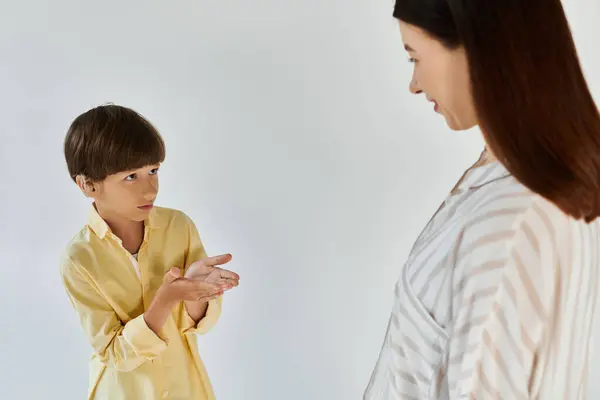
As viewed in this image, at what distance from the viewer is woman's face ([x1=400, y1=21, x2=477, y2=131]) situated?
2.68 feet

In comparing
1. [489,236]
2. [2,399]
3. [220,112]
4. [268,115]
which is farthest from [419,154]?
[2,399]

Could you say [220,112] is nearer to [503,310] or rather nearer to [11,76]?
[11,76]

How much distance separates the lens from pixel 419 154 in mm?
1720

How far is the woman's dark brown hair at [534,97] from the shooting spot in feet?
2.48

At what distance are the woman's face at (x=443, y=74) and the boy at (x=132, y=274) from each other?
460 mm

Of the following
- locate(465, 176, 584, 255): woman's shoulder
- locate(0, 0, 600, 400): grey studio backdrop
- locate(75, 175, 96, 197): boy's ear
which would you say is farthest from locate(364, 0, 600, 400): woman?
locate(0, 0, 600, 400): grey studio backdrop

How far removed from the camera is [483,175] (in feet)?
2.74

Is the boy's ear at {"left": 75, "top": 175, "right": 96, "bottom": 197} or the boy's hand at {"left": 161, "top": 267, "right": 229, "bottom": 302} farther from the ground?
the boy's ear at {"left": 75, "top": 175, "right": 96, "bottom": 197}

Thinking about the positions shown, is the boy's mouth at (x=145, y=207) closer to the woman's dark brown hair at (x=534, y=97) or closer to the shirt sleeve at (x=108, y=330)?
the shirt sleeve at (x=108, y=330)

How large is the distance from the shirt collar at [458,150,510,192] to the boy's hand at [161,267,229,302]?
44 centimetres

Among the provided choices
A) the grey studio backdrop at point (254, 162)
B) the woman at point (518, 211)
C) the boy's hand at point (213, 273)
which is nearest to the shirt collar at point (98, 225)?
the boy's hand at point (213, 273)

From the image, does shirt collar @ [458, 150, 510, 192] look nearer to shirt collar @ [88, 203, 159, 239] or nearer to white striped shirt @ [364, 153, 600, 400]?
white striped shirt @ [364, 153, 600, 400]

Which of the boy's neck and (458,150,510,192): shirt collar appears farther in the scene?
the boy's neck

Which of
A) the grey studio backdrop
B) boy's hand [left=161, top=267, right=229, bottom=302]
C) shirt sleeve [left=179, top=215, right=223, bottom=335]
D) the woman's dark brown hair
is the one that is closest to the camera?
the woman's dark brown hair
